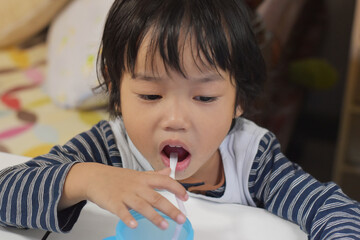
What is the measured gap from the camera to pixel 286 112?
157cm

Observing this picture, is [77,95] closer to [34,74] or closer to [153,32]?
Result: [34,74]

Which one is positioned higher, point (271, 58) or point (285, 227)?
point (271, 58)

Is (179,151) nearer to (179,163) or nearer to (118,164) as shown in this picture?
(179,163)

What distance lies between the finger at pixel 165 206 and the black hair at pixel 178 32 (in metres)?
0.17

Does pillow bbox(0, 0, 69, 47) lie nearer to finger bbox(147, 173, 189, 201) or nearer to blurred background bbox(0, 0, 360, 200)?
blurred background bbox(0, 0, 360, 200)

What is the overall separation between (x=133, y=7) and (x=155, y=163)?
0.23 m

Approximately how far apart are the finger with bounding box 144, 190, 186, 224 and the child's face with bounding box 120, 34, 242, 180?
4.9 inches

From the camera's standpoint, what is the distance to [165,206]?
53 cm

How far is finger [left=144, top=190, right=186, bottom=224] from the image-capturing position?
1.70 feet

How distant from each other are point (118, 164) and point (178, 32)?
28 centimetres

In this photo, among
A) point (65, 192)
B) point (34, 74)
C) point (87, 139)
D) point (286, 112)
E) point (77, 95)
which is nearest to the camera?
point (65, 192)

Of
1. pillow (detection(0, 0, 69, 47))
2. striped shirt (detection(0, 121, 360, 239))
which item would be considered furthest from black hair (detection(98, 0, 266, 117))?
pillow (detection(0, 0, 69, 47))

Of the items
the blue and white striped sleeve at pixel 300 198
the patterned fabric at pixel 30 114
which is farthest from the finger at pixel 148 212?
the patterned fabric at pixel 30 114

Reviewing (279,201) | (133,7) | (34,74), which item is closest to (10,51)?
(34,74)
